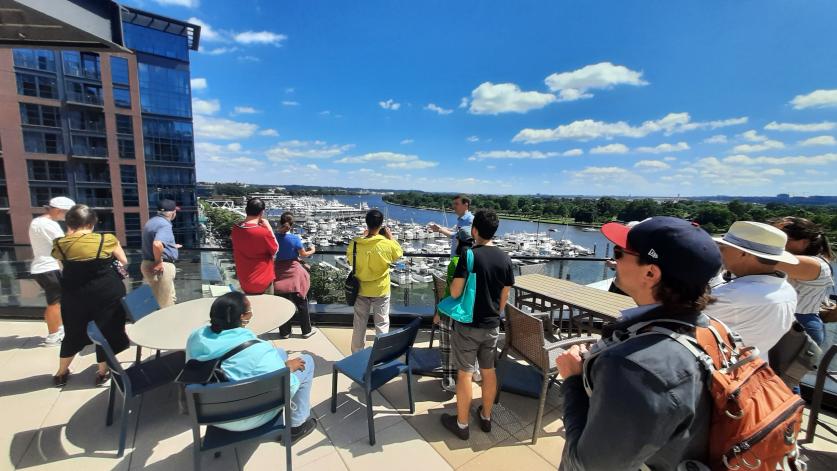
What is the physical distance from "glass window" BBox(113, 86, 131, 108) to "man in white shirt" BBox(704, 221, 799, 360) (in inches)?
1586

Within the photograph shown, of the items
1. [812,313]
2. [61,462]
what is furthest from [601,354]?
[61,462]

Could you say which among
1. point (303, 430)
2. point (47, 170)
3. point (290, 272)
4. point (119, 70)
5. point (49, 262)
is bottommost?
point (303, 430)

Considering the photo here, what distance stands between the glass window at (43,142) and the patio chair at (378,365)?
127ft

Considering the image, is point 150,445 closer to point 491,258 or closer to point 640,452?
point 491,258

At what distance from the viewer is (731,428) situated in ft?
2.74

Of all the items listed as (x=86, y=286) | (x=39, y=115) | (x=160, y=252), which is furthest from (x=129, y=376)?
(x=39, y=115)

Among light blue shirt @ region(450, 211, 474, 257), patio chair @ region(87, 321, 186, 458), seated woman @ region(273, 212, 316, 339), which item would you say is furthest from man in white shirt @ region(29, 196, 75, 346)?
light blue shirt @ region(450, 211, 474, 257)

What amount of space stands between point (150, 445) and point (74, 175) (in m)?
37.6

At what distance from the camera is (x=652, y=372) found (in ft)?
2.67

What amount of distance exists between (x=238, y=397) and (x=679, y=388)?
6.39ft

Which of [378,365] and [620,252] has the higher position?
[620,252]

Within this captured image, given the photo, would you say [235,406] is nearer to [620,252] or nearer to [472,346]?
[472,346]

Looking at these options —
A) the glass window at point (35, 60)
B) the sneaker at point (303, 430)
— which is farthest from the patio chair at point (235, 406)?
the glass window at point (35, 60)

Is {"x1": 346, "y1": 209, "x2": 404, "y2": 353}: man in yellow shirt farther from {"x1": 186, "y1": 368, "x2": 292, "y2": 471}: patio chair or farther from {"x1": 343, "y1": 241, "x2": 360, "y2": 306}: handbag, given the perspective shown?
{"x1": 186, "y1": 368, "x2": 292, "y2": 471}: patio chair
